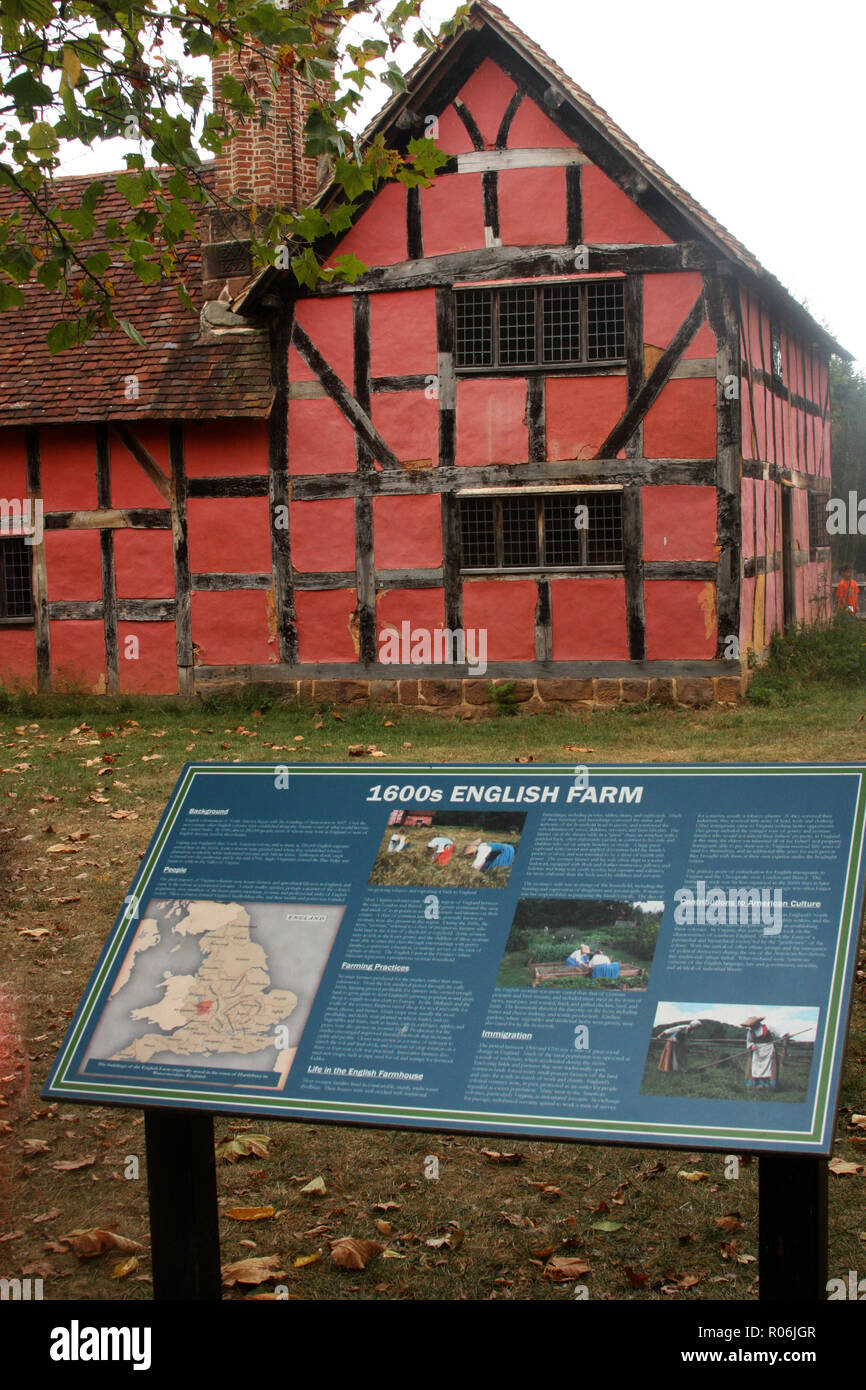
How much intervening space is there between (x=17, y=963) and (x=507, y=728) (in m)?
6.92

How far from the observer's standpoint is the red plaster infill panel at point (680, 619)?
13.6 meters

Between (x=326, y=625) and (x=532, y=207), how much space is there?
15.9 feet

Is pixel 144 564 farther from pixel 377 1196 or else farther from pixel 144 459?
pixel 377 1196

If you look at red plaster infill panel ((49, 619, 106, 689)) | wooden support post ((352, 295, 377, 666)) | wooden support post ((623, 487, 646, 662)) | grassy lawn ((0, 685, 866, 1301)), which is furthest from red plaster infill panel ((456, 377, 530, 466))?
grassy lawn ((0, 685, 866, 1301))

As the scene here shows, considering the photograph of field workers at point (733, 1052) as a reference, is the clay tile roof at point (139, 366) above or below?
above

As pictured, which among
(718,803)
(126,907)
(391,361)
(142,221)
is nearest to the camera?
(718,803)

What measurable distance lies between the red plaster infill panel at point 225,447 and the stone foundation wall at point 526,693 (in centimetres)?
245

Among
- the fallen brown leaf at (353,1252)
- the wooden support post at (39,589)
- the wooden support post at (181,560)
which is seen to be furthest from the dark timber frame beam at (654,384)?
the fallen brown leaf at (353,1252)

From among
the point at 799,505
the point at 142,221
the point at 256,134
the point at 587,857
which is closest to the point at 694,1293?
the point at 587,857

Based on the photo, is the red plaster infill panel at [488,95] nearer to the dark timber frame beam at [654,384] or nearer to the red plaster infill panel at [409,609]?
the dark timber frame beam at [654,384]

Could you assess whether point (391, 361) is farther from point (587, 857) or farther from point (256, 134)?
point (587, 857)

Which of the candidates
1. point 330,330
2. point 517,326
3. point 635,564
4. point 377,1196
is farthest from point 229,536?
point 377,1196

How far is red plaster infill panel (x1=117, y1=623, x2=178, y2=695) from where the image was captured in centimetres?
1490

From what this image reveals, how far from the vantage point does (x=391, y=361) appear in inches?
556
